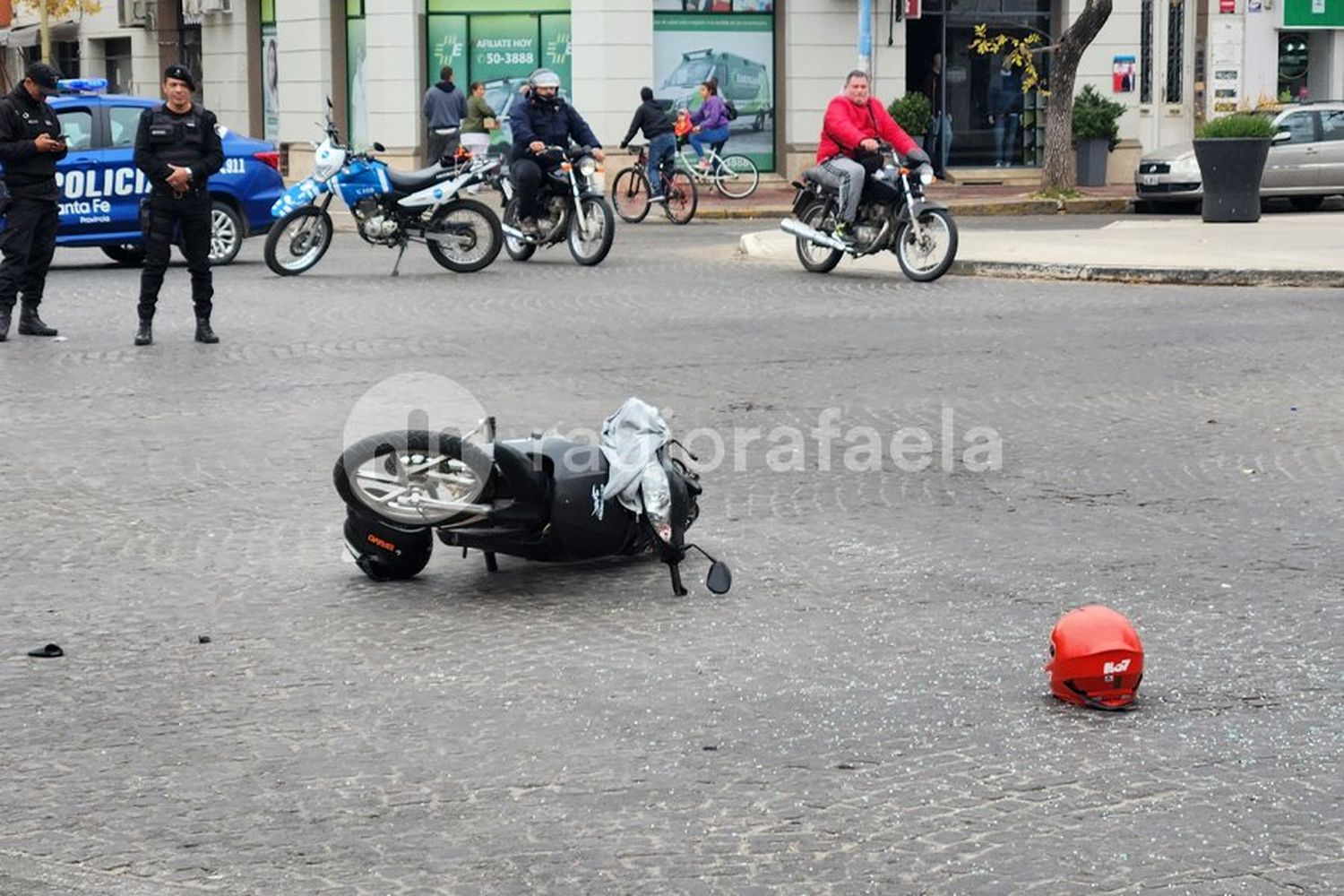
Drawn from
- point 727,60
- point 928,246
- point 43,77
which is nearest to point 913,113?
point 727,60

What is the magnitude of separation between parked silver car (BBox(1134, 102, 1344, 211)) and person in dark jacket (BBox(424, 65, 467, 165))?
10.2 metres

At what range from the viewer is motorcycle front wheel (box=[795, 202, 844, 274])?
1831cm

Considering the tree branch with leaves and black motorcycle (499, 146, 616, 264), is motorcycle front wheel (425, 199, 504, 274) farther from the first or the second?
the tree branch with leaves

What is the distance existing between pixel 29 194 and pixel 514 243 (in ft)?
20.9

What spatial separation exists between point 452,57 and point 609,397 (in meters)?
23.7

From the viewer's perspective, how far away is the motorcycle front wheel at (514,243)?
1953 centimetres

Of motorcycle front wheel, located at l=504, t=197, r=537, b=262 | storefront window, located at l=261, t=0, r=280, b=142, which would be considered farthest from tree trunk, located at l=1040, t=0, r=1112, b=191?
storefront window, located at l=261, t=0, r=280, b=142

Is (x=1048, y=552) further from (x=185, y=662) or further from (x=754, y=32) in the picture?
(x=754, y=32)

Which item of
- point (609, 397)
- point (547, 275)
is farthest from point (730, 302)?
point (609, 397)

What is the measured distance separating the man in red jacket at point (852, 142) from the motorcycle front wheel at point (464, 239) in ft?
9.83

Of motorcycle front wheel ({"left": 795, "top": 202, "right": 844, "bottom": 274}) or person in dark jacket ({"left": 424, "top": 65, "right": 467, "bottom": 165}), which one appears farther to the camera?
person in dark jacket ({"left": 424, "top": 65, "right": 467, "bottom": 165})

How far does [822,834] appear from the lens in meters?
4.60

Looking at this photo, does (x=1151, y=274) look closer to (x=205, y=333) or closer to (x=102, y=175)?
(x=205, y=333)

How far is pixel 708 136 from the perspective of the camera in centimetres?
3062
